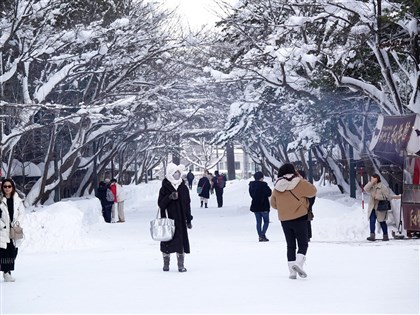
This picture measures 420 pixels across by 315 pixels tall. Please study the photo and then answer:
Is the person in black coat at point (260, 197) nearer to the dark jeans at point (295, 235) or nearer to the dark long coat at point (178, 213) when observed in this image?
the dark long coat at point (178, 213)

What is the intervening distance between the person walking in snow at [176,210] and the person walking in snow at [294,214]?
65.5 inches

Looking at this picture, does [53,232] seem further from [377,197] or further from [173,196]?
[377,197]

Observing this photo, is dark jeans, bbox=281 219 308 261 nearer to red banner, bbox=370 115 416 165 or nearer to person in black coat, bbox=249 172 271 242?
person in black coat, bbox=249 172 271 242

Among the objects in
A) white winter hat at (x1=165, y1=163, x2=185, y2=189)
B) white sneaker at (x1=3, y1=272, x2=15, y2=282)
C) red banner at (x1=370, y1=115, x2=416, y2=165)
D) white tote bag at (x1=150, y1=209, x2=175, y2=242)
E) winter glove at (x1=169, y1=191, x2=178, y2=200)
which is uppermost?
red banner at (x1=370, y1=115, x2=416, y2=165)

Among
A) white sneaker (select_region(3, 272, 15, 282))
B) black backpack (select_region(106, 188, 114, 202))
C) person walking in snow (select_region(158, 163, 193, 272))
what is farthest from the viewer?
black backpack (select_region(106, 188, 114, 202))

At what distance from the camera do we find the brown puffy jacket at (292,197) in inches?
438

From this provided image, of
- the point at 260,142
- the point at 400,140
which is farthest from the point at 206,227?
the point at 260,142

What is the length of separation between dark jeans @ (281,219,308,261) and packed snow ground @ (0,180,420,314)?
0.38m

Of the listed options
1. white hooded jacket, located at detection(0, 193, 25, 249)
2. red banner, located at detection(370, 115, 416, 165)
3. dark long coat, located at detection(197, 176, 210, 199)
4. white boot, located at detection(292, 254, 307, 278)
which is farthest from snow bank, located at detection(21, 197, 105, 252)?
dark long coat, located at detection(197, 176, 210, 199)

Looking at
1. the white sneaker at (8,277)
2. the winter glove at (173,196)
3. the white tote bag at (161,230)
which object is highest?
the winter glove at (173,196)

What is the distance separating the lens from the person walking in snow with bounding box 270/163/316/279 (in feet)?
36.1

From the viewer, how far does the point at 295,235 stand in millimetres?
11156

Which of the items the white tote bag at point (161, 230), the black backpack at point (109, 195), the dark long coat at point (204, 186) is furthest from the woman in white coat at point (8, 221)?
the dark long coat at point (204, 186)

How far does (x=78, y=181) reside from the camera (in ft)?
154
